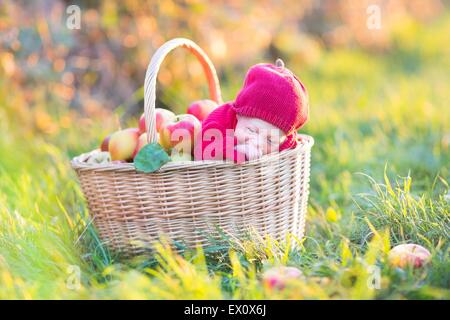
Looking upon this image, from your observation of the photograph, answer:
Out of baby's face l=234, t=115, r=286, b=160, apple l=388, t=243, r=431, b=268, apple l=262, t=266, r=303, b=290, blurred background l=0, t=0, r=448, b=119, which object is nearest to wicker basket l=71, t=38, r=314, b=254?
baby's face l=234, t=115, r=286, b=160

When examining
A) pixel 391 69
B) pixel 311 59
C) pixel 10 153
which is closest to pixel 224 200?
pixel 10 153

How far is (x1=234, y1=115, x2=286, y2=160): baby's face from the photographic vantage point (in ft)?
7.48

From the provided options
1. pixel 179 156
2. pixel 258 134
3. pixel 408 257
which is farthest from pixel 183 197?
pixel 408 257

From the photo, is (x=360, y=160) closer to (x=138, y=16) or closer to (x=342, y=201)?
(x=342, y=201)

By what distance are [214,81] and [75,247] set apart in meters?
0.95

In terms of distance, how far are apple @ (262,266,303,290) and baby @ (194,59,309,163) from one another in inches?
17.1

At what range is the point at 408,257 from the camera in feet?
6.49

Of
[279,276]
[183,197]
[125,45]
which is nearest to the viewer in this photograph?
[279,276]

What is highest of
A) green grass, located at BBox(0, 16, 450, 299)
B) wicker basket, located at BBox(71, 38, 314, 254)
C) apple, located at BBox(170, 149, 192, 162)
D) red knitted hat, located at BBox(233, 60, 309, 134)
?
red knitted hat, located at BBox(233, 60, 309, 134)

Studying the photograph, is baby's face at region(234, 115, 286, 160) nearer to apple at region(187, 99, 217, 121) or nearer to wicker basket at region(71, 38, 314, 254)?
wicker basket at region(71, 38, 314, 254)

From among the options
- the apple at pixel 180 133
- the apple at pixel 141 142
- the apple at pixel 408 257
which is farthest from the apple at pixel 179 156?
the apple at pixel 408 257

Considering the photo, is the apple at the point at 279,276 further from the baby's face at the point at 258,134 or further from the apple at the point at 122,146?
the apple at the point at 122,146

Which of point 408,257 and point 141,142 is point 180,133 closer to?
point 141,142

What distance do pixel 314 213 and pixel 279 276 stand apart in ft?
3.35
